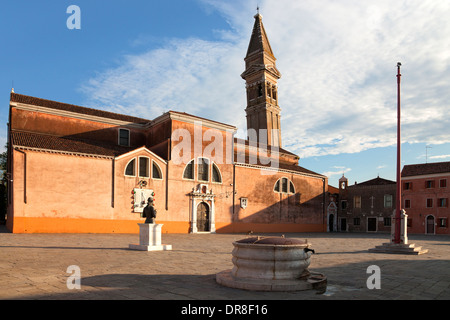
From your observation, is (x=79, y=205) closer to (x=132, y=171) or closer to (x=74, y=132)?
(x=132, y=171)

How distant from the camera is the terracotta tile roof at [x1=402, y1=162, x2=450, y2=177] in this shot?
123ft

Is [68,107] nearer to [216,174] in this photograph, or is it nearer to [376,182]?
[216,174]

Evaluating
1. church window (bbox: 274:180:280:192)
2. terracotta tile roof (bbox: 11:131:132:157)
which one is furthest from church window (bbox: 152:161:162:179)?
church window (bbox: 274:180:280:192)

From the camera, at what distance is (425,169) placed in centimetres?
3919

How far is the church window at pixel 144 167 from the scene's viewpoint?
24258 millimetres

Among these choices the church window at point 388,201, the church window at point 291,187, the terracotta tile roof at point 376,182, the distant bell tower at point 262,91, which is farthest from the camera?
the distant bell tower at point 262,91

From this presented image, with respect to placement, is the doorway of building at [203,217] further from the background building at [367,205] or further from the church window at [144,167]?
the background building at [367,205]

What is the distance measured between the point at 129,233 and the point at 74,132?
374 inches

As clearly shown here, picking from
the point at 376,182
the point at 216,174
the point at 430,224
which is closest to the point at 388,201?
the point at 376,182

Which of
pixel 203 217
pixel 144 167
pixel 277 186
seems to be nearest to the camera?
pixel 144 167

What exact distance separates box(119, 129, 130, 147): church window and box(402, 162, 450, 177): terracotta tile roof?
32145 millimetres

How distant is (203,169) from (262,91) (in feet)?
81.4

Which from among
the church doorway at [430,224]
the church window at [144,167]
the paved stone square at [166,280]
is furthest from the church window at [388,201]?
the paved stone square at [166,280]

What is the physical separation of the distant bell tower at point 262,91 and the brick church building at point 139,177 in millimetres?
11216
